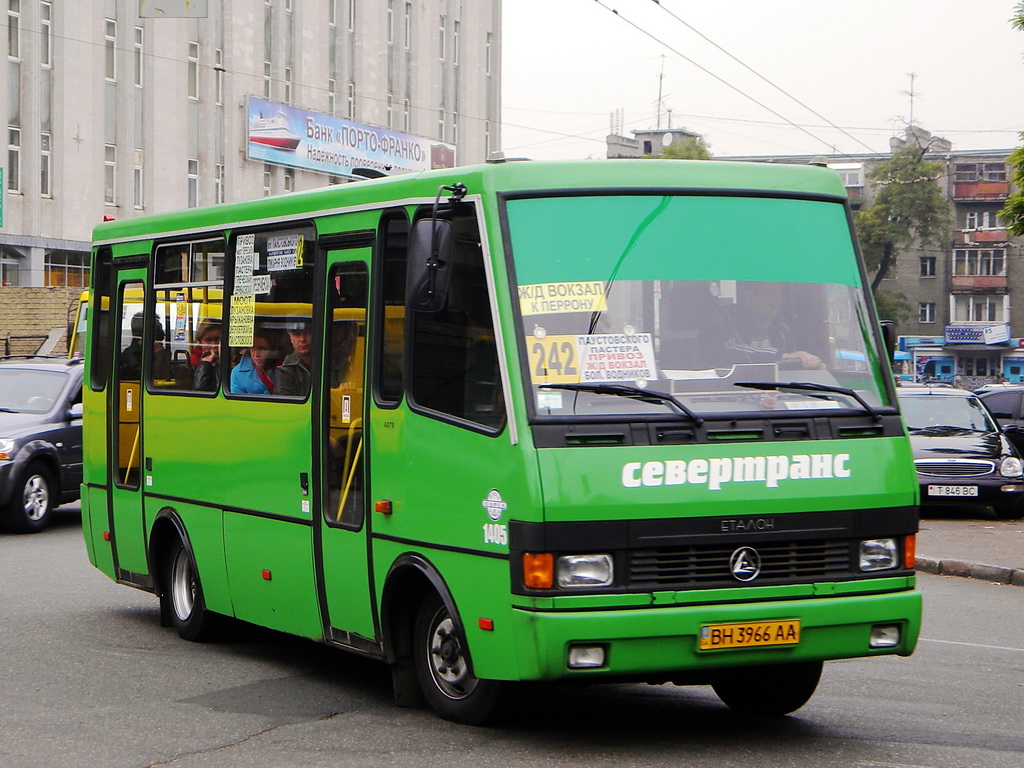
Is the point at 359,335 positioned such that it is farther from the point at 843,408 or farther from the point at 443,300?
the point at 843,408

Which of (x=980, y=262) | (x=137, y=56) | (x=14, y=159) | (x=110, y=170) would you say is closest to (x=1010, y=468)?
(x=14, y=159)

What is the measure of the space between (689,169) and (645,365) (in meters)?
1.05

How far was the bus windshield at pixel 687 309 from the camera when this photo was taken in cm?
655

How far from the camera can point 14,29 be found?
156 ft

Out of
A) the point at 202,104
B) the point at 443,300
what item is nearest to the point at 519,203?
the point at 443,300

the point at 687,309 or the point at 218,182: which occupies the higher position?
the point at 218,182

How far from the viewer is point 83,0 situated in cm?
4997

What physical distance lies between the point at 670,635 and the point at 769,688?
136 centimetres

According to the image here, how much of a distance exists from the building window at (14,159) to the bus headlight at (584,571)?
44978 mm

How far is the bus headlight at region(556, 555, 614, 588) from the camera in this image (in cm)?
624

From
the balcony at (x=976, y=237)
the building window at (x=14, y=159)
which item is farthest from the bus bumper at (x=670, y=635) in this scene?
the balcony at (x=976, y=237)

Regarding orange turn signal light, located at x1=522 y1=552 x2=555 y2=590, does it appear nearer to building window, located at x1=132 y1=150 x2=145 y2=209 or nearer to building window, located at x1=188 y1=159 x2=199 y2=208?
building window, located at x1=132 y1=150 x2=145 y2=209

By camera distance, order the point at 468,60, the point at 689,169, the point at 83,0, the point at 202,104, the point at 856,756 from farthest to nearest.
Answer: the point at 468,60 → the point at 202,104 → the point at 83,0 → the point at 689,169 → the point at 856,756

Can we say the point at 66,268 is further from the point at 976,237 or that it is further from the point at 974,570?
the point at 976,237
